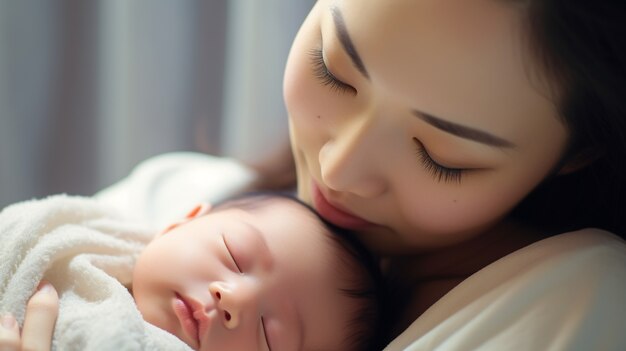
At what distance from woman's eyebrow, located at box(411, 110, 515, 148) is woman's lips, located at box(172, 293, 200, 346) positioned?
41 cm

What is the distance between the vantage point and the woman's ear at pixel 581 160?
98 centimetres

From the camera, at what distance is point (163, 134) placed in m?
1.94

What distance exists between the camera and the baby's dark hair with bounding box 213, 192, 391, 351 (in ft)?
3.63

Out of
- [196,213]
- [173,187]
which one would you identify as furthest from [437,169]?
[173,187]

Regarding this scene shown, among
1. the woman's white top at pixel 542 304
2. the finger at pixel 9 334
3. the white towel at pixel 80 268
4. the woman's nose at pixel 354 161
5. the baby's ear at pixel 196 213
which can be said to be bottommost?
the finger at pixel 9 334

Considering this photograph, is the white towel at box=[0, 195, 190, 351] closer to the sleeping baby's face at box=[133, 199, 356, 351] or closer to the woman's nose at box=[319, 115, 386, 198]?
the sleeping baby's face at box=[133, 199, 356, 351]

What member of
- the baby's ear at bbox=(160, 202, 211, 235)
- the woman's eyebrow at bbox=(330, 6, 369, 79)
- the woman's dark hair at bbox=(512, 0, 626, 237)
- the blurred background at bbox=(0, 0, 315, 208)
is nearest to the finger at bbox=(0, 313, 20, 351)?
the baby's ear at bbox=(160, 202, 211, 235)

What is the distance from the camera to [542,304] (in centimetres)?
88

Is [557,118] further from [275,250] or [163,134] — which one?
[163,134]

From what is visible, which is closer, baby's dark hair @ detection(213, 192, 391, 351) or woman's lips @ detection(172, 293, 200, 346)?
woman's lips @ detection(172, 293, 200, 346)

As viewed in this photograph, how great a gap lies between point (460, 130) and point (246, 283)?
0.38 metres

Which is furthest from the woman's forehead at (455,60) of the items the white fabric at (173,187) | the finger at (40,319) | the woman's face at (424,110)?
the white fabric at (173,187)

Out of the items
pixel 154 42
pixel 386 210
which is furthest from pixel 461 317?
pixel 154 42

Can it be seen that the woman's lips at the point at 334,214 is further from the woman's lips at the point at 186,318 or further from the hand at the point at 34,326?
the hand at the point at 34,326
